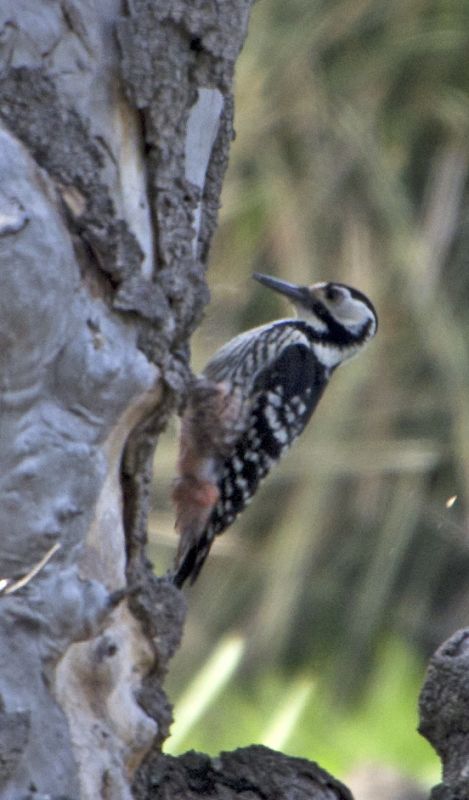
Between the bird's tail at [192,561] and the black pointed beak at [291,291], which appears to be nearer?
the bird's tail at [192,561]

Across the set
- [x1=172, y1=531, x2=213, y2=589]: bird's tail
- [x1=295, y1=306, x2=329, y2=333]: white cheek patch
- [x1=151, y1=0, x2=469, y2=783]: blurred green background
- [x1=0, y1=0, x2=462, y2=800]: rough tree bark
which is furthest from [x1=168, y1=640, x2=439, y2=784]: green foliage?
[x1=0, y1=0, x2=462, y2=800]: rough tree bark

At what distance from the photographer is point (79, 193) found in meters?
2.61

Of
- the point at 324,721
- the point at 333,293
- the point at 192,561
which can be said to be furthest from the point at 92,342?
the point at 324,721

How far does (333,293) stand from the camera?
4496 millimetres

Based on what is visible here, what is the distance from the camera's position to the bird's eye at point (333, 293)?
177 inches

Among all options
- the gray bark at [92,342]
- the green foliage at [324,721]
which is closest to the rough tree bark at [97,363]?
the gray bark at [92,342]

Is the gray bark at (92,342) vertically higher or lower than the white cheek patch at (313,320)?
higher

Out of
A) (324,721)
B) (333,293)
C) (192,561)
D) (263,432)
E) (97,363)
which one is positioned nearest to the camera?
(97,363)

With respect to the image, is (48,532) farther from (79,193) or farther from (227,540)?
(227,540)

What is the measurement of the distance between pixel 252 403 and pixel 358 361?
326 cm

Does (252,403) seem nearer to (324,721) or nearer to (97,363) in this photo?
(97,363)

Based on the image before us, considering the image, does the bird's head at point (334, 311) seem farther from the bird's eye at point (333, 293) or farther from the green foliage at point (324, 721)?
the green foliage at point (324, 721)

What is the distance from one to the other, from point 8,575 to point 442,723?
0.87 m

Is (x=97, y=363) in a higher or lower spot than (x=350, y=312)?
higher
